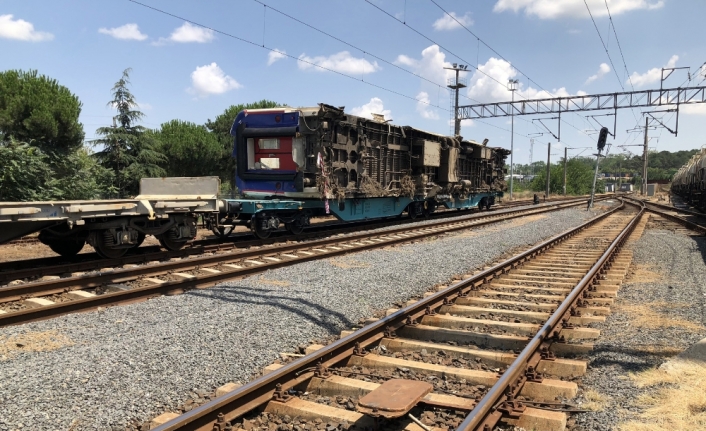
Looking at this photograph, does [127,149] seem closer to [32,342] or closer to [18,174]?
[18,174]

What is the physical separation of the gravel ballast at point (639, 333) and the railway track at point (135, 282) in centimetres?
553

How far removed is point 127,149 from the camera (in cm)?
2848

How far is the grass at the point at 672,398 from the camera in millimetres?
3303

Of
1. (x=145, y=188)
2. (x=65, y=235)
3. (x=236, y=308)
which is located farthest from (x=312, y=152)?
(x=236, y=308)

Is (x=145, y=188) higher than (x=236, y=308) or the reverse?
higher

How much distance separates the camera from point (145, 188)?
1219 centimetres

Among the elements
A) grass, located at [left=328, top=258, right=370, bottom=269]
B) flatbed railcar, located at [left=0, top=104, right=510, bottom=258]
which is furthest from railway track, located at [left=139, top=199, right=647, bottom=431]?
flatbed railcar, located at [left=0, top=104, right=510, bottom=258]

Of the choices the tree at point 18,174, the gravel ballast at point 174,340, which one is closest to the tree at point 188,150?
the tree at point 18,174

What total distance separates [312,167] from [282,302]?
7.81 metres

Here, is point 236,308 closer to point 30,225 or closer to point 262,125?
point 30,225

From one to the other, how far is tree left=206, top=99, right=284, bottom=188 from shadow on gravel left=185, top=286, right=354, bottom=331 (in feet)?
89.9

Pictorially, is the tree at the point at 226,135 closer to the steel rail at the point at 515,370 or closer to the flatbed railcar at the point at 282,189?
the flatbed railcar at the point at 282,189

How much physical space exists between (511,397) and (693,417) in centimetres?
118

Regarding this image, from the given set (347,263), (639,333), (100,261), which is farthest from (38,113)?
(639,333)
